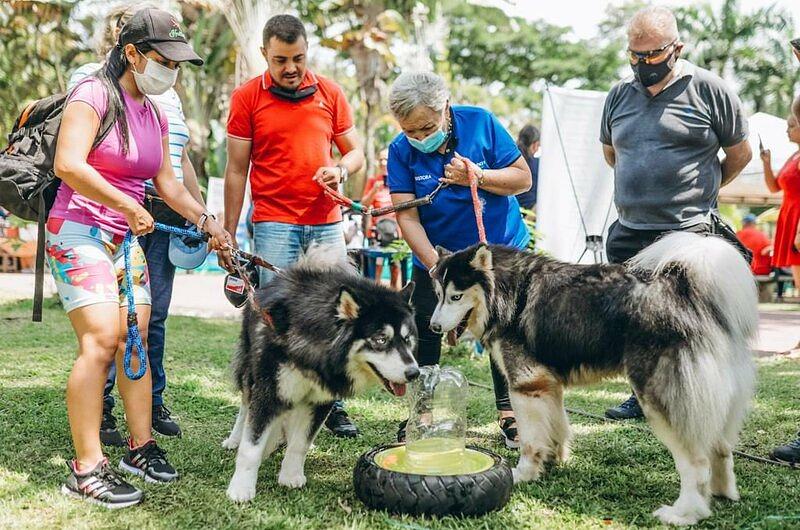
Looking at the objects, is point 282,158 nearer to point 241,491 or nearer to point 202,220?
point 202,220

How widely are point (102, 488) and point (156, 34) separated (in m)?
1.97

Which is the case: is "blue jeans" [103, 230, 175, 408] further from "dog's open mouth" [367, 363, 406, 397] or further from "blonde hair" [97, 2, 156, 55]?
"dog's open mouth" [367, 363, 406, 397]

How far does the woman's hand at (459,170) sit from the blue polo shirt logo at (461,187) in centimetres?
18

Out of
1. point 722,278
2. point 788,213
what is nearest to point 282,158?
point 722,278

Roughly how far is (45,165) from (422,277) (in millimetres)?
2059

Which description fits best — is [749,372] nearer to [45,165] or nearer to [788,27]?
[45,165]

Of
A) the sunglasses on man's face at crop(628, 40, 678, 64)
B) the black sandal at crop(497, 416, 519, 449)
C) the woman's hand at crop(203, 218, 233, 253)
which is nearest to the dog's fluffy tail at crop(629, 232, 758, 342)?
the sunglasses on man's face at crop(628, 40, 678, 64)

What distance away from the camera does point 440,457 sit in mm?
3260

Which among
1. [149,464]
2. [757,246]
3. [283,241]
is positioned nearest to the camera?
[149,464]

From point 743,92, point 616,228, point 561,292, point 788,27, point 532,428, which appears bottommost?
point 532,428

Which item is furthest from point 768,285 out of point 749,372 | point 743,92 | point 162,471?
point 743,92

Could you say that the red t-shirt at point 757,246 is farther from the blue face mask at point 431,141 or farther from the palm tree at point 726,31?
the palm tree at point 726,31

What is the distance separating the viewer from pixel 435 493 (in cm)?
288

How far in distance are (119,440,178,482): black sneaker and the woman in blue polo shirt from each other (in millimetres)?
1291
